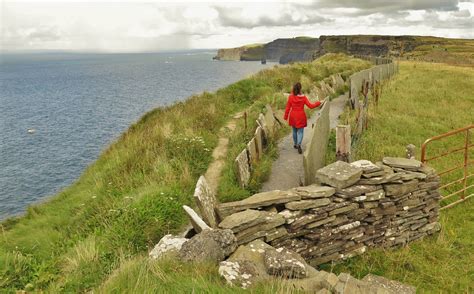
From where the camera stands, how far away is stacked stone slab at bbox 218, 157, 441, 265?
5887 mm

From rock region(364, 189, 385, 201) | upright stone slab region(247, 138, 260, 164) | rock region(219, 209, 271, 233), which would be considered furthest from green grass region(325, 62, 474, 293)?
upright stone slab region(247, 138, 260, 164)

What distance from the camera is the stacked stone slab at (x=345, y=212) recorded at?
589cm

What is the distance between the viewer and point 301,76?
993 inches

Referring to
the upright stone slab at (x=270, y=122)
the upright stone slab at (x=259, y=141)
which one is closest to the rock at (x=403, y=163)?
the upright stone slab at (x=259, y=141)

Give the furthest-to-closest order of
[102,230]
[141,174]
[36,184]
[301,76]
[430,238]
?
[301,76] < [36,184] < [141,174] < [430,238] < [102,230]

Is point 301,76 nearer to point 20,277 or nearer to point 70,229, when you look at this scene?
point 70,229

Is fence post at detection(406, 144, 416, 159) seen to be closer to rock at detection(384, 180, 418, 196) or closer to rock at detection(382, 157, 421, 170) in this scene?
rock at detection(382, 157, 421, 170)

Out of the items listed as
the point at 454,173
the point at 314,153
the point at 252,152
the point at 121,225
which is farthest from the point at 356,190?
the point at 454,173

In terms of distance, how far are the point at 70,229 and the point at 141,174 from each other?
6.97 ft

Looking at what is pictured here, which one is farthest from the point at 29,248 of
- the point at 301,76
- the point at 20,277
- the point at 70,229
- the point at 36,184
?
the point at 301,76

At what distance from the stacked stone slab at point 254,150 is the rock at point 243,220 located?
2309 millimetres

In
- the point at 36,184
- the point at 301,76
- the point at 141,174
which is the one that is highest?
the point at 301,76

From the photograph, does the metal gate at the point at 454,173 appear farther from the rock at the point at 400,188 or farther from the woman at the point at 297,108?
the woman at the point at 297,108

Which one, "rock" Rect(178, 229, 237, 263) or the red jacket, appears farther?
the red jacket
